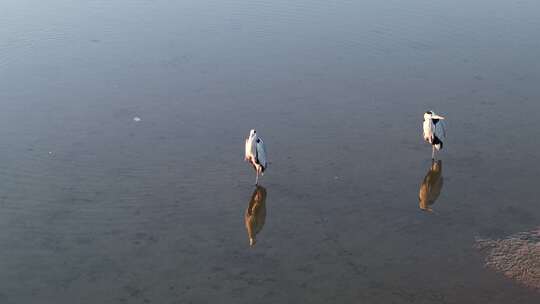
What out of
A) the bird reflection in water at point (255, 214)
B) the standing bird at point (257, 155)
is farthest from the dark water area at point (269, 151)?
the standing bird at point (257, 155)

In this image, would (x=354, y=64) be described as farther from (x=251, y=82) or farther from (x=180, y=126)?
(x=180, y=126)

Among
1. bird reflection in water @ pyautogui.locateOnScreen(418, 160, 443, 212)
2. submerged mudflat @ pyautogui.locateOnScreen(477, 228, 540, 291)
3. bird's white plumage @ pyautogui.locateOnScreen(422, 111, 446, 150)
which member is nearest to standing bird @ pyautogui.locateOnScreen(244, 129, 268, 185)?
bird reflection in water @ pyautogui.locateOnScreen(418, 160, 443, 212)

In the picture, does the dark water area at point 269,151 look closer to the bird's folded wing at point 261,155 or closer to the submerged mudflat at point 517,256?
the submerged mudflat at point 517,256

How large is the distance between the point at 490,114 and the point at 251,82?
6423mm

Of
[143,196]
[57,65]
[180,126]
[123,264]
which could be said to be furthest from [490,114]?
[57,65]

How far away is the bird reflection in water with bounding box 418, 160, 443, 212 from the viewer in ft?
44.0

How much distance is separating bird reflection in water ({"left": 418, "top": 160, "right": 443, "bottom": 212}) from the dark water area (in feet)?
0.48

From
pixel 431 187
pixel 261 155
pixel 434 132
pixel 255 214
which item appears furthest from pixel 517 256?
pixel 261 155

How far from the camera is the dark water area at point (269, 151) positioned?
1138 cm

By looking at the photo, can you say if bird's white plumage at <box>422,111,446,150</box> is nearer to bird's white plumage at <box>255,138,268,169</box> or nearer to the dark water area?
the dark water area

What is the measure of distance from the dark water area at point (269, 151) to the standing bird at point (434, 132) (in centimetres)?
52

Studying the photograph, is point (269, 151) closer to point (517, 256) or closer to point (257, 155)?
point (257, 155)

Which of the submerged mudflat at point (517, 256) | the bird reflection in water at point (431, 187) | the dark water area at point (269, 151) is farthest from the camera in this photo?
the bird reflection in water at point (431, 187)

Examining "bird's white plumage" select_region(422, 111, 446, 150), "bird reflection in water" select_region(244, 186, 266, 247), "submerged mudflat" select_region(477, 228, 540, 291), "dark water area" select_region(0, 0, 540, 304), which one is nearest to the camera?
"submerged mudflat" select_region(477, 228, 540, 291)
